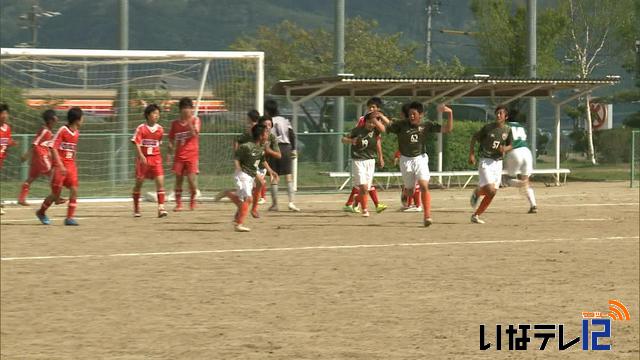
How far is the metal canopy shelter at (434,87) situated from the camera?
90.9ft

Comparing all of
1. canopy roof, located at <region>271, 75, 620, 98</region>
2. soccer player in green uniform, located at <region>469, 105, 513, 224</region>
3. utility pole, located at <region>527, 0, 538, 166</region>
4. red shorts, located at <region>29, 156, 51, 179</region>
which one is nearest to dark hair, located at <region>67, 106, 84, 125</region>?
red shorts, located at <region>29, 156, 51, 179</region>

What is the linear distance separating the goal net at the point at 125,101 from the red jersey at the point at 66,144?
609cm

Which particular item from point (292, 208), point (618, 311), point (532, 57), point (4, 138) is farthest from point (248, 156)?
point (532, 57)

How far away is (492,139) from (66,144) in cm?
608

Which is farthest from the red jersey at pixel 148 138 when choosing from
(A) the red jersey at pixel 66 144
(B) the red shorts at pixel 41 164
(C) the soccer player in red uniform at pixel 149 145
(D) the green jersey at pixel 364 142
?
(D) the green jersey at pixel 364 142

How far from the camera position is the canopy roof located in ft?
90.6

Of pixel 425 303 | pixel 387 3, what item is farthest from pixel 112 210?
pixel 387 3

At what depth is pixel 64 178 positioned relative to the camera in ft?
60.6

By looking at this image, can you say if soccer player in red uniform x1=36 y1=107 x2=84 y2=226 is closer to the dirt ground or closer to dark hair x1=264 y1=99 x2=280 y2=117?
the dirt ground

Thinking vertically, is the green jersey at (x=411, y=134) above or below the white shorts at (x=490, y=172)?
above

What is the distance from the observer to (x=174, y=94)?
26578mm

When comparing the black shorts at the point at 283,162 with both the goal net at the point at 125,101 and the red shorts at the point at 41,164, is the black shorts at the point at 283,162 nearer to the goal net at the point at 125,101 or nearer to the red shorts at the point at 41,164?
the red shorts at the point at 41,164

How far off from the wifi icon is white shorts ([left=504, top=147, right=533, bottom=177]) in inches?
374

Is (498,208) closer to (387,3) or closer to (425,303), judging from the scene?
(425,303)
